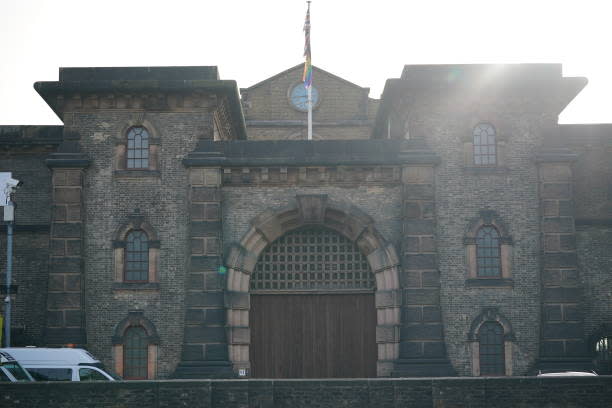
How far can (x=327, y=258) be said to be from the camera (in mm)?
27922

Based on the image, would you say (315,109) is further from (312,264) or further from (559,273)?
(559,273)

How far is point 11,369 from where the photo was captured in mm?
21047

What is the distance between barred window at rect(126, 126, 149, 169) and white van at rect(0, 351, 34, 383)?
27.4ft

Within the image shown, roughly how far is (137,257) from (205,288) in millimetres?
2550

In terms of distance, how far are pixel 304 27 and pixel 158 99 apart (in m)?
7.75

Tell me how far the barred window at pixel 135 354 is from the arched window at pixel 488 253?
1068 cm

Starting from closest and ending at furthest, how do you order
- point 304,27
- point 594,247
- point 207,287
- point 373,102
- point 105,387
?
point 105,387 → point 207,287 → point 594,247 → point 304,27 → point 373,102

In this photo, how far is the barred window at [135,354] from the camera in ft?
86.8

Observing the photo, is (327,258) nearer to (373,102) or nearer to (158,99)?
(158,99)

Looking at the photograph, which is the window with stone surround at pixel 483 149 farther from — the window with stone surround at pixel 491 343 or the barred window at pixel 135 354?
the barred window at pixel 135 354

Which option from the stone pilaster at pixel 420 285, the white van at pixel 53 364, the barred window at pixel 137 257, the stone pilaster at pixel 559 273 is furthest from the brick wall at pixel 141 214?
the stone pilaster at pixel 559 273

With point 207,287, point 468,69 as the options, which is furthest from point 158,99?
point 468,69

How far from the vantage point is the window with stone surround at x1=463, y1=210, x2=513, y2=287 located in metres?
26.9

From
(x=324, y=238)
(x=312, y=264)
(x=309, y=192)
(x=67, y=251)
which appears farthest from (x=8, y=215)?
(x=324, y=238)
